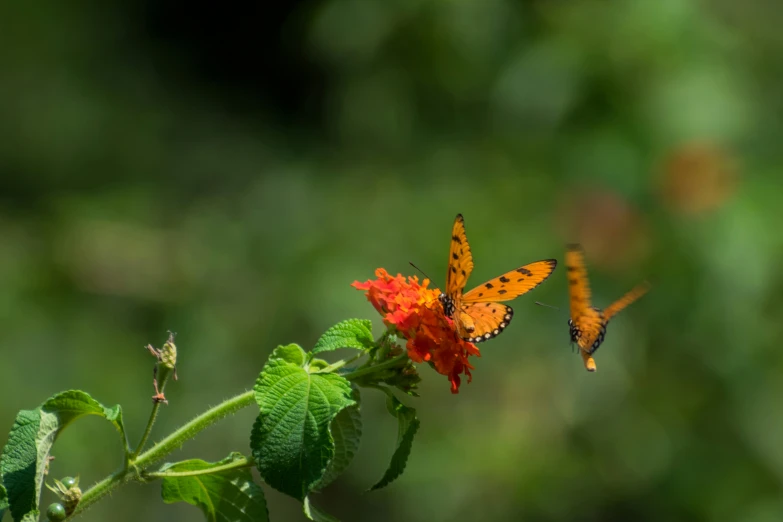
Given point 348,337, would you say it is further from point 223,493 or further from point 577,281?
point 577,281

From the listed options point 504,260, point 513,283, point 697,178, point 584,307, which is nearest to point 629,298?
point 584,307

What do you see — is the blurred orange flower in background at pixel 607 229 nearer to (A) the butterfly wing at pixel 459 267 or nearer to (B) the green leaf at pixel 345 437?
(A) the butterfly wing at pixel 459 267

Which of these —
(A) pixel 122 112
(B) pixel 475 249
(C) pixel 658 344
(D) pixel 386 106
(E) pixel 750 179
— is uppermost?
(A) pixel 122 112

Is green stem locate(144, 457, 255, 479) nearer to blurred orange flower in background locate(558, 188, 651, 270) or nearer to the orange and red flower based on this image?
the orange and red flower

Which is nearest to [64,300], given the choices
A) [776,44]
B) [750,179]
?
[750,179]

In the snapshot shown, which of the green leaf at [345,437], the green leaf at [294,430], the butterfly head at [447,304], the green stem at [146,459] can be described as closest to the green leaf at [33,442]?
the green stem at [146,459]

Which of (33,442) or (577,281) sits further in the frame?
(577,281)

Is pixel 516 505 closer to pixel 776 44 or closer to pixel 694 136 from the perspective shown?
pixel 694 136
